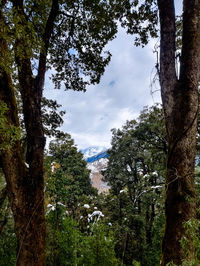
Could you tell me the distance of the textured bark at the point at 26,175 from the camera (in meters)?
2.19

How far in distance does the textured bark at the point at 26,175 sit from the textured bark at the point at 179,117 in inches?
63.5

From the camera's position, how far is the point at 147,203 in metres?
11.2

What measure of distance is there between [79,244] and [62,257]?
0.52m

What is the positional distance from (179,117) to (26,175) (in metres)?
2.10

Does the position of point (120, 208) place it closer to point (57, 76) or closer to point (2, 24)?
point (57, 76)

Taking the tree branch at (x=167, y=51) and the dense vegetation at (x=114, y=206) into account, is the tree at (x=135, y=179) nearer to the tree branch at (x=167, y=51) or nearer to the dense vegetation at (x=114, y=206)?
the dense vegetation at (x=114, y=206)

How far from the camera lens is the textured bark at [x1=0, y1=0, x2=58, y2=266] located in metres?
2.19

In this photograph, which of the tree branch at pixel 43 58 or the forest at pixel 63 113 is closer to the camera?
the forest at pixel 63 113

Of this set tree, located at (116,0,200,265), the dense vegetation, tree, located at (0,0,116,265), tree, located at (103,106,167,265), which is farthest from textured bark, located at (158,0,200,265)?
tree, located at (103,106,167,265)

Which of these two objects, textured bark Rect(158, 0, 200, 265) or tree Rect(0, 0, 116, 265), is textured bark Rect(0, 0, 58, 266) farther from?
textured bark Rect(158, 0, 200, 265)

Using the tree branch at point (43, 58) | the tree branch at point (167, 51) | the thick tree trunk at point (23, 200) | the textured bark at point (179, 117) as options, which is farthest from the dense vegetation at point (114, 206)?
the tree branch at point (43, 58)

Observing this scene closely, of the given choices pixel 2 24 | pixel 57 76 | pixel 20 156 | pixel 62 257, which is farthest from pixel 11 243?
pixel 2 24

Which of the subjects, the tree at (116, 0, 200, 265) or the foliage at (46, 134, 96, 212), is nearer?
the tree at (116, 0, 200, 265)

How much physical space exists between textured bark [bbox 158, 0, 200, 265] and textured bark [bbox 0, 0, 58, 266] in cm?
161
